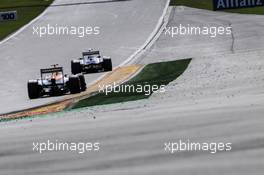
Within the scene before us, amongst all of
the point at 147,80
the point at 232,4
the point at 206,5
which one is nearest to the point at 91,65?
the point at 147,80

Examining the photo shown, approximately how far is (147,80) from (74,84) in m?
2.39

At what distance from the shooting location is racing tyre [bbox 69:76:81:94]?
19216mm

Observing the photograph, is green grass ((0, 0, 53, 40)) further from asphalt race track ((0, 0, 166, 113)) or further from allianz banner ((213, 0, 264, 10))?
allianz banner ((213, 0, 264, 10))

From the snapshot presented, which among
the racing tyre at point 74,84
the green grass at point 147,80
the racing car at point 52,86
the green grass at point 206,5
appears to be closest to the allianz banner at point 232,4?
the green grass at point 206,5

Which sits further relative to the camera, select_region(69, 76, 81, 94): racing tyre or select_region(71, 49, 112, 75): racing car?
select_region(71, 49, 112, 75): racing car

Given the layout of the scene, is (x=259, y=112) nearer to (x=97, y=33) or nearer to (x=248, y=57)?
(x=248, y=57)

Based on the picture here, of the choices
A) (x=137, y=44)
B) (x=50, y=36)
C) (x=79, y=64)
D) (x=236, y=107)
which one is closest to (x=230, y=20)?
(x=137, y=44)

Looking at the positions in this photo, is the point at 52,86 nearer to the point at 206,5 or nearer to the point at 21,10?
the point at 206,5

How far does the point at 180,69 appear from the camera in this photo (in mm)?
20578

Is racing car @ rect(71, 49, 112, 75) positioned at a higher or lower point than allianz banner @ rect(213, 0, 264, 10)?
lower

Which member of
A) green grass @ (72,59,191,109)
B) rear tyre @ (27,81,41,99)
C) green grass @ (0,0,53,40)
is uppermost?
green grass @ (0,0,53,40)

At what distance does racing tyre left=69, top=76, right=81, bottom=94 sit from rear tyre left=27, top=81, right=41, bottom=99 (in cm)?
117

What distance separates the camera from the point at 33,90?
64.1ft

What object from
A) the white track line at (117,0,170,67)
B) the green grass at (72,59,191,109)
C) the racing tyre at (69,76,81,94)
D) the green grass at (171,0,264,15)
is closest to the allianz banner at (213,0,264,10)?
the green grass at (171,0,264,15)
